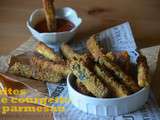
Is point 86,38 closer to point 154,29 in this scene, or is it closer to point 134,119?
point 154,29

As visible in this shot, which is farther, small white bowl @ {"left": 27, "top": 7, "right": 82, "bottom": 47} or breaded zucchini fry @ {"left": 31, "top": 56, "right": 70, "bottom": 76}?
small white bowl @ {"left": 27, "top": 7, "right": 82, "bottom": 47}

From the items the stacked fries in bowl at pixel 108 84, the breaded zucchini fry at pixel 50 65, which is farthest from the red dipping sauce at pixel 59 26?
the stacked fries in bowl at pixel 108 84

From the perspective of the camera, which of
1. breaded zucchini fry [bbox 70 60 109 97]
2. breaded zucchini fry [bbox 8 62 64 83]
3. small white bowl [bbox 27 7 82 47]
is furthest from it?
small white bowl [bbox 27 7 82 47]

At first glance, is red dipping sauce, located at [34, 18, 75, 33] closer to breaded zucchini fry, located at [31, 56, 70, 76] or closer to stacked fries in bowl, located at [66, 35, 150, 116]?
breaded zucchini fry, located at [31, 56, 70, 76]

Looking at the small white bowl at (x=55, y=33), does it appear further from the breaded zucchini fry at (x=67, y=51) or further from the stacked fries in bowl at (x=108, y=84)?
the stacked fries in bowl at (x=108, y=84)

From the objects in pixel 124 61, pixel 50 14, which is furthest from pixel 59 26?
pixel 124 61

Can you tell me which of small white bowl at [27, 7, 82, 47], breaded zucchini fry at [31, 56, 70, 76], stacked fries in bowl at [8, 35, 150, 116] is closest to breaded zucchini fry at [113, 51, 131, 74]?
stacked fries in bowl at [8, 35, 150, 116]
